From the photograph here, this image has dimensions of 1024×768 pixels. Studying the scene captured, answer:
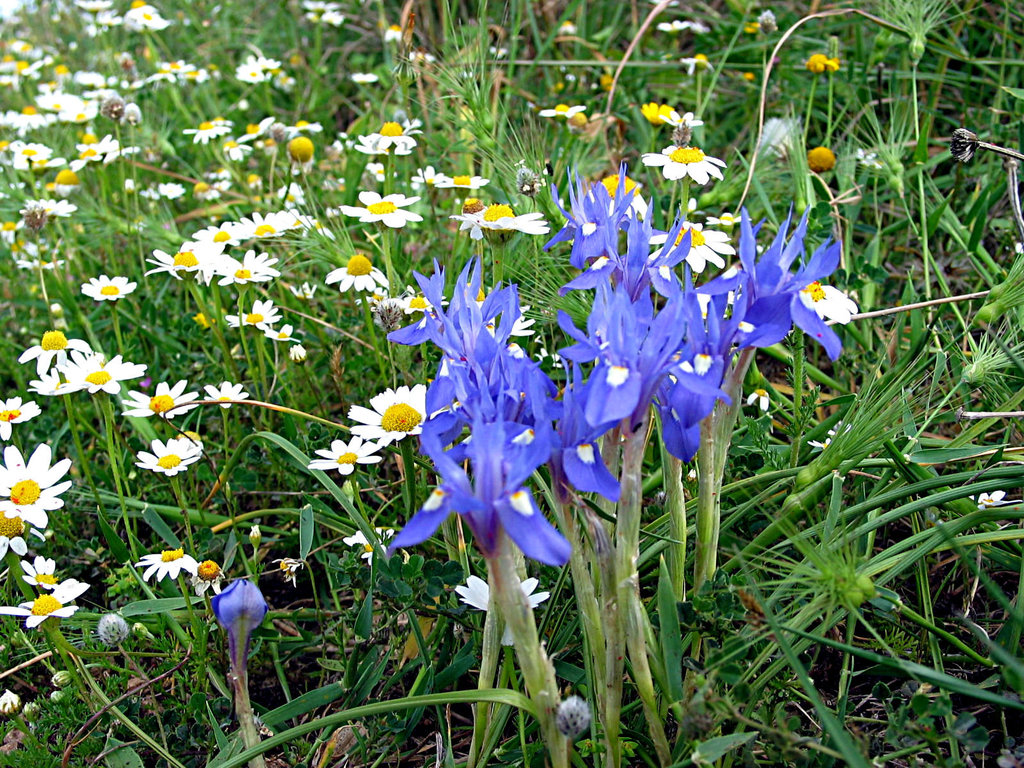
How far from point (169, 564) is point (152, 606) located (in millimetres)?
86

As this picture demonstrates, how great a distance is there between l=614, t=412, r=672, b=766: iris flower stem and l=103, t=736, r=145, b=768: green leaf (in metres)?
0.90

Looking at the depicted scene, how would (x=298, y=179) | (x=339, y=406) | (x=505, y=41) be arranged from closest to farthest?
(x=339, y=406) < (x=298, y=179) < (x=505, y=41)

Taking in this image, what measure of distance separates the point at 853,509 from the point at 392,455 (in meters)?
1.21

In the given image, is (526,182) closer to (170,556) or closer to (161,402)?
(161,402)

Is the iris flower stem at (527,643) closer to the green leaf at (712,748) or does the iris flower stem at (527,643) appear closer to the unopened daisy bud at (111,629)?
the green leaf at (712,748)

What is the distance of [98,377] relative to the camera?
6.40 ft

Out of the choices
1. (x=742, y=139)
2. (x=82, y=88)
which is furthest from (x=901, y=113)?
(x=82, y=88)

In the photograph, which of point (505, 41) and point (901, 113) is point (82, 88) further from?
point (901, 113)

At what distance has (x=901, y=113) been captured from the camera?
2943 mm

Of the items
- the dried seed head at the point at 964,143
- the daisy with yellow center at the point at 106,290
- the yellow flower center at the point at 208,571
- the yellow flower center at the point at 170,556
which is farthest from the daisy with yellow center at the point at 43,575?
the dried seed head at the point at 964,143

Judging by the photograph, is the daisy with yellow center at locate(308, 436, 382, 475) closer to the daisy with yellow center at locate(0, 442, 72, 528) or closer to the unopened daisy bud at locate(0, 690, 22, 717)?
the daisy with yellow center at locate(0, 442, 72, 528)

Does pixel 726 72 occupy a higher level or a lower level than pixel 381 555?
higher

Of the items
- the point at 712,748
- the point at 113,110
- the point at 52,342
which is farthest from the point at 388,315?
the point at 113,110

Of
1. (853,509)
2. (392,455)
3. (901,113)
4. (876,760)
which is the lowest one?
(392,455)
